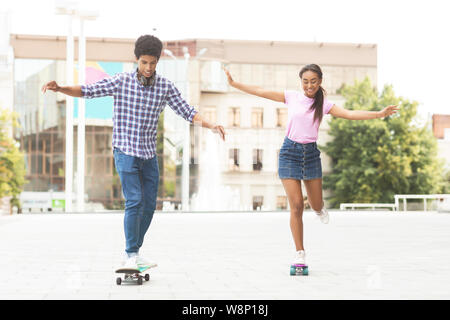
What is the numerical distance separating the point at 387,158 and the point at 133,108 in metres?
45.2

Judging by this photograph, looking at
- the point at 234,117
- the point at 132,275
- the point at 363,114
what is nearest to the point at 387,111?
the point at 363,114

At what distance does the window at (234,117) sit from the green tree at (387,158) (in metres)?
8.69

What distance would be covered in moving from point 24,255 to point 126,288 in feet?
12.3

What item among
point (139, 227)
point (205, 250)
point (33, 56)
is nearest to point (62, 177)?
point (33, 56)

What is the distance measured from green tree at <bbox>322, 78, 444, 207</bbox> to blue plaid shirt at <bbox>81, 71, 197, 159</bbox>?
146ft

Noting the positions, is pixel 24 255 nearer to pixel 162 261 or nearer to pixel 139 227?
pixel 162 261

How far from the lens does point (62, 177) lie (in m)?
55.5

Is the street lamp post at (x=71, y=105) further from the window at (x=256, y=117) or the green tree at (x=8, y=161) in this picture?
the window at (x=256, y=117)

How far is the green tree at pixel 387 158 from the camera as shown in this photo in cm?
5022

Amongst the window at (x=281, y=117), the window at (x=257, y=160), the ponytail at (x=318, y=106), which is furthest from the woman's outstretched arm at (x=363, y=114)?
the window at (x=281, y=117)

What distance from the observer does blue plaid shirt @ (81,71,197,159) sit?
19.7ft

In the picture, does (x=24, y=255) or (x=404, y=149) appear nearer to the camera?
(x=24, y=255)

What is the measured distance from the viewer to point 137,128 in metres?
6.02

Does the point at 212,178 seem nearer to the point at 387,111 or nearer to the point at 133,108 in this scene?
the point at 387,111
